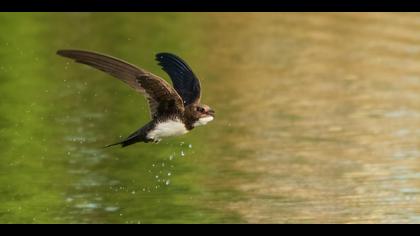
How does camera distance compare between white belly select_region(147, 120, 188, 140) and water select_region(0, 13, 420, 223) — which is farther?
water select_region(0, 13, 420, 223)

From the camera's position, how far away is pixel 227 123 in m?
14.2

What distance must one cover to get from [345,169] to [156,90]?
4.56 metres

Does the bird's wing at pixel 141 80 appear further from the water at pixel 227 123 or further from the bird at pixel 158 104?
the water at pixel 227 123

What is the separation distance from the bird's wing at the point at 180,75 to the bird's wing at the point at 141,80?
2.00 feet

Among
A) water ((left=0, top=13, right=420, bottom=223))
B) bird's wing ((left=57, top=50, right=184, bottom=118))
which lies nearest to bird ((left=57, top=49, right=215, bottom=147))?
bird's wing ((left=57, top=50, right=184, bottom=118))

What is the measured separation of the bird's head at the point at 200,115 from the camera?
26.9 ft

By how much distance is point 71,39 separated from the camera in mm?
18266

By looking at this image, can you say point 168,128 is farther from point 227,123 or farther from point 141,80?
point 227,123

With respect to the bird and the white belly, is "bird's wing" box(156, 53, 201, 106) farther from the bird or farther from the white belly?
the white belly

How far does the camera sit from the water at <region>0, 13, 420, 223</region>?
1093 centimetres

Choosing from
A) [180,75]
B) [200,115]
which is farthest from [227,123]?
[200,115]

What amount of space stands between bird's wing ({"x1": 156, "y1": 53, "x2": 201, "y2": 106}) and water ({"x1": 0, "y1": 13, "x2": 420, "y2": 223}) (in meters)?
1.87

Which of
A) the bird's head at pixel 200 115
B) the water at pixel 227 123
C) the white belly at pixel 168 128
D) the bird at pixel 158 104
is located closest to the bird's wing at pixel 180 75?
the bird at pixel 158 104

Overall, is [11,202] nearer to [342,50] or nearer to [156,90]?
[156,90]
